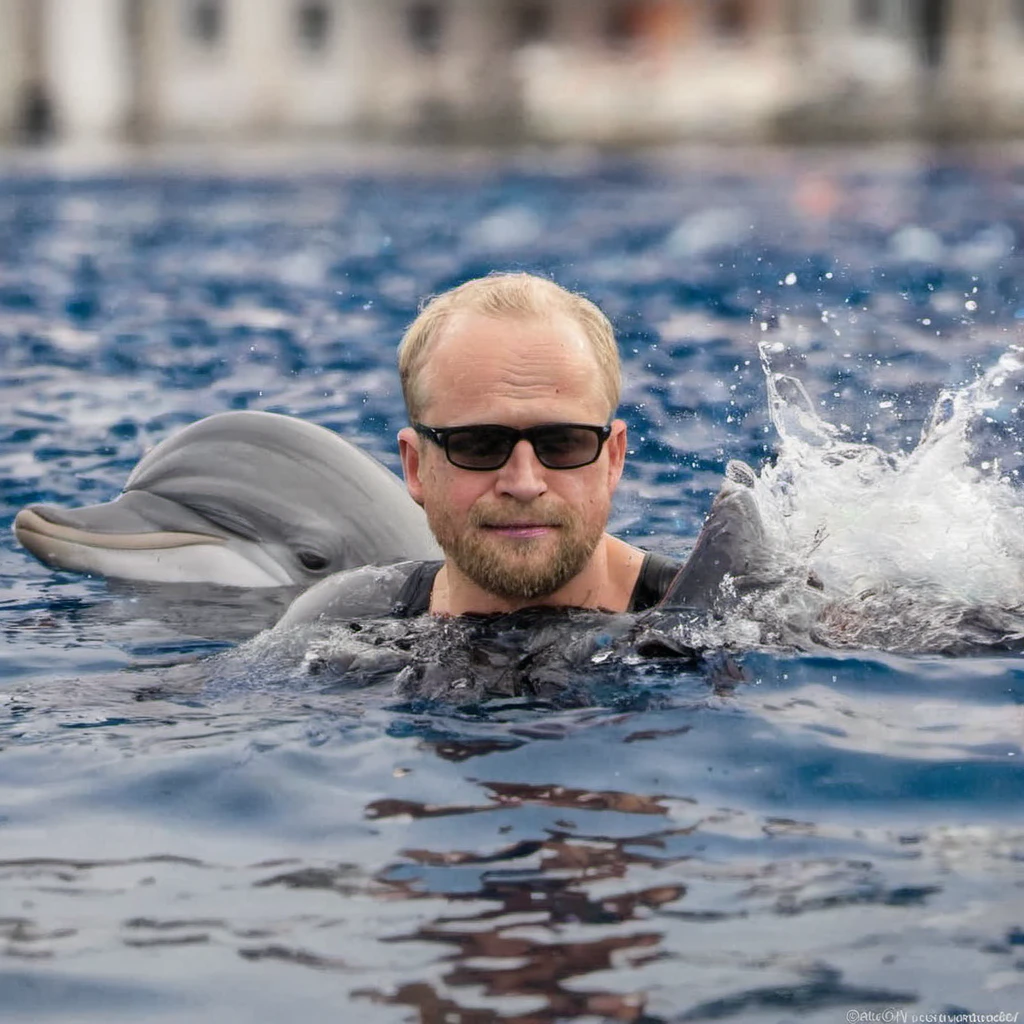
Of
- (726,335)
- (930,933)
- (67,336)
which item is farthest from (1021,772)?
(67,336)

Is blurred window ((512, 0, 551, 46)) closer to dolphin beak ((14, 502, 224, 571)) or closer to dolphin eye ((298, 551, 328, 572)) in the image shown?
dolphin beak ((14, 502, 224, 571))

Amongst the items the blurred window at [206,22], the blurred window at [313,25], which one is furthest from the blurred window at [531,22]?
the blurred window at [206,22]

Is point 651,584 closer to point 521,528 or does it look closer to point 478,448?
point 521,528

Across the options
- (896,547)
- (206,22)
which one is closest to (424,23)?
(206,22)

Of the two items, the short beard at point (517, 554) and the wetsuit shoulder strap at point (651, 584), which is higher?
the short beard at point (517, 554)

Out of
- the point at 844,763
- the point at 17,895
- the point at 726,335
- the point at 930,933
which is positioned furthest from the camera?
the point at 726,335

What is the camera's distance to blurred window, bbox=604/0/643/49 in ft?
176

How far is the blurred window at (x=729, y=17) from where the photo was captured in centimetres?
5275

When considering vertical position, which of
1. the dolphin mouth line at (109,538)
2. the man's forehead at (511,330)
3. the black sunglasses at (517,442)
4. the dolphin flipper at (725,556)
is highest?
the man's forehead at (511,330)

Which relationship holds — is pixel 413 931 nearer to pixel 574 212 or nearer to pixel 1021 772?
pixel 1021 772

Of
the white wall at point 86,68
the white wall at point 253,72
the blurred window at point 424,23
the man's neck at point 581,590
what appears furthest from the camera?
the blurred window at point 424,23

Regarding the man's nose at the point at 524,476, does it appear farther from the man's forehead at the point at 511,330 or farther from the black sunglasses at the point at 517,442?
the man's forehead at the point at 511,330

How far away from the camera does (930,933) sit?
3.53 metres

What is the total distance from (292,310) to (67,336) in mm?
2038
